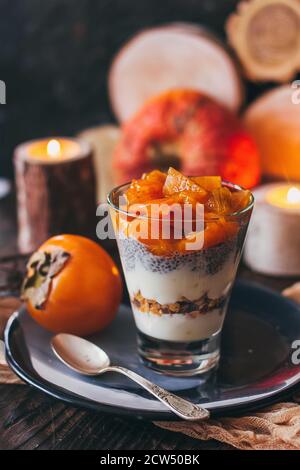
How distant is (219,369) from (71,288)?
0.27m

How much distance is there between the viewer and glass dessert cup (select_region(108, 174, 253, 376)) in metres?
1.00

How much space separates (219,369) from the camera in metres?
1.07

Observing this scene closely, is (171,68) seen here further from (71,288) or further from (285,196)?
(71,288)

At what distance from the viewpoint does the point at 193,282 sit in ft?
3.33

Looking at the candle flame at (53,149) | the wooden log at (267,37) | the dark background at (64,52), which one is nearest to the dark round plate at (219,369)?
the candle flame at (53,149)

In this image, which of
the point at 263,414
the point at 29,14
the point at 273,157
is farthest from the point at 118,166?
the point at 263,414

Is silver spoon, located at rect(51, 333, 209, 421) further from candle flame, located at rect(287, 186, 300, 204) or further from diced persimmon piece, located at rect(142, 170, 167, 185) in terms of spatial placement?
candle flame, located at rect(287, 186, 300, 204)

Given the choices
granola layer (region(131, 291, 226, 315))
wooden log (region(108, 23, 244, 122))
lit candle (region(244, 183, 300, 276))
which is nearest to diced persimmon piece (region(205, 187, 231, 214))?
granola layer (region(131, 291, 226, 315))

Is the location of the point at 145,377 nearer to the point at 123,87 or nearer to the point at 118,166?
the point at 118,166

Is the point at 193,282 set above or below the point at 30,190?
above

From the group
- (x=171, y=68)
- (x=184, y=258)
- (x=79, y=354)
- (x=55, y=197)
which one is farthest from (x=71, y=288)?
(x=171, y=68)

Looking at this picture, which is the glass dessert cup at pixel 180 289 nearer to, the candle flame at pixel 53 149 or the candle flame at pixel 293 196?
the candle flame at pixel 293 196

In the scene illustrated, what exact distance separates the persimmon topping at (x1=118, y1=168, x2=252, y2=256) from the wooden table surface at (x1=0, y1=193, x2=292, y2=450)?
25 cm

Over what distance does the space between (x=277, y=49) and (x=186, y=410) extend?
122 cm
